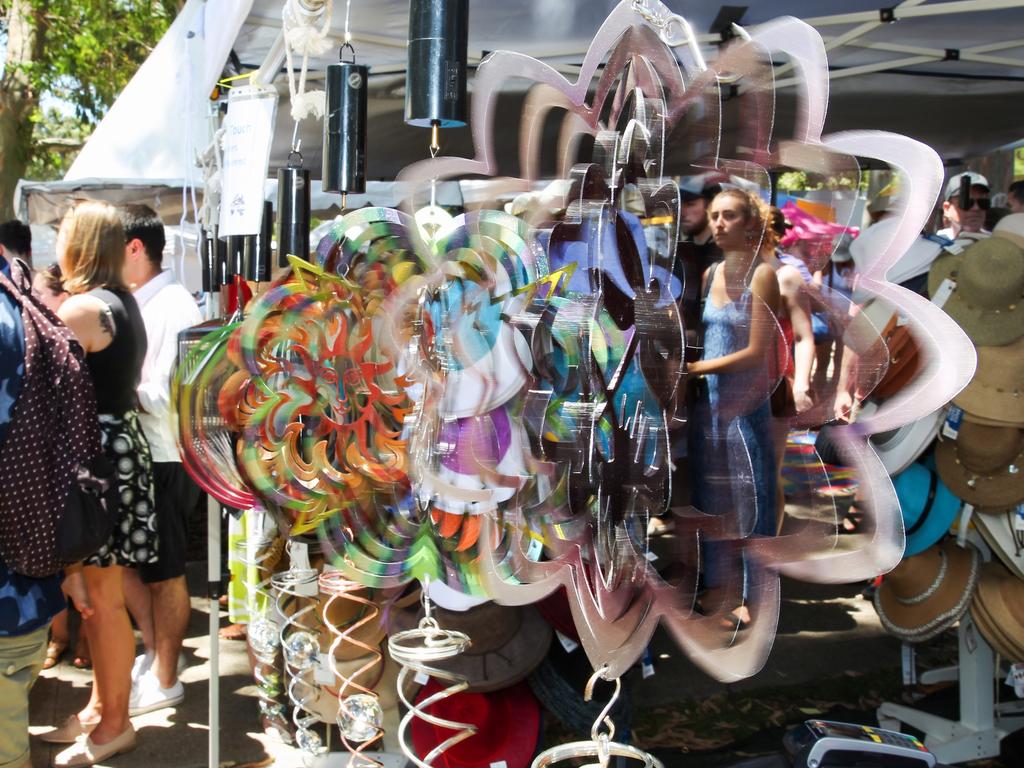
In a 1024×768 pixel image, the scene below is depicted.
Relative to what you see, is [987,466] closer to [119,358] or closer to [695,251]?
[695,251]

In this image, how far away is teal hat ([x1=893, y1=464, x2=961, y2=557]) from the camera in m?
2.86

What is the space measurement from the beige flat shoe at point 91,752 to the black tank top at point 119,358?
42.8 inches

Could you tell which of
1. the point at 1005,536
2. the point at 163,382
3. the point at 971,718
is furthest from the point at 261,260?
the point at 971,718

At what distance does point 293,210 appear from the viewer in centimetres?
190

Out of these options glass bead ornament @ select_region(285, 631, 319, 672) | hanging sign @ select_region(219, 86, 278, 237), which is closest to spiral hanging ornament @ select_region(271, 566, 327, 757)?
glass bead ornament @ select_region(285, 631, 319, 672)

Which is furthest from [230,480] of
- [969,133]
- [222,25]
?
[969,133]

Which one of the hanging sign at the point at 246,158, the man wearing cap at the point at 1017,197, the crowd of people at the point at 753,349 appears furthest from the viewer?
the man wearing cap at the point at 1017,197

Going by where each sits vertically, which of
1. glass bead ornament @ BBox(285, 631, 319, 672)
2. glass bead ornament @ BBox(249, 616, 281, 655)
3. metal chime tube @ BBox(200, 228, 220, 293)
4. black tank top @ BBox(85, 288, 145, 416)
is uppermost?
metal chime tube @ BBox(200, 228, 220, 293)

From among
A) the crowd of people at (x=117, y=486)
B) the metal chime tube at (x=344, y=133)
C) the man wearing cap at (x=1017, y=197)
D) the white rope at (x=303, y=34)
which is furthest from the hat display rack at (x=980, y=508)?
the crowd of people at (x=117, y=486)

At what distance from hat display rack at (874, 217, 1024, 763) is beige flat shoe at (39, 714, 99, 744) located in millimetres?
2708

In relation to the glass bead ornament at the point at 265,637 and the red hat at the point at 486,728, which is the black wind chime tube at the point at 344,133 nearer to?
the glass bead ornament at the point at 265,637

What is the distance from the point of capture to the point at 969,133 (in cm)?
501

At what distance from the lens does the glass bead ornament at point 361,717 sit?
5.57ft

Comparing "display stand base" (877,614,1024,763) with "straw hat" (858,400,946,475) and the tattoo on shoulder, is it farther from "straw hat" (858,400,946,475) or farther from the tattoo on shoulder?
the tattoo on shoulder
